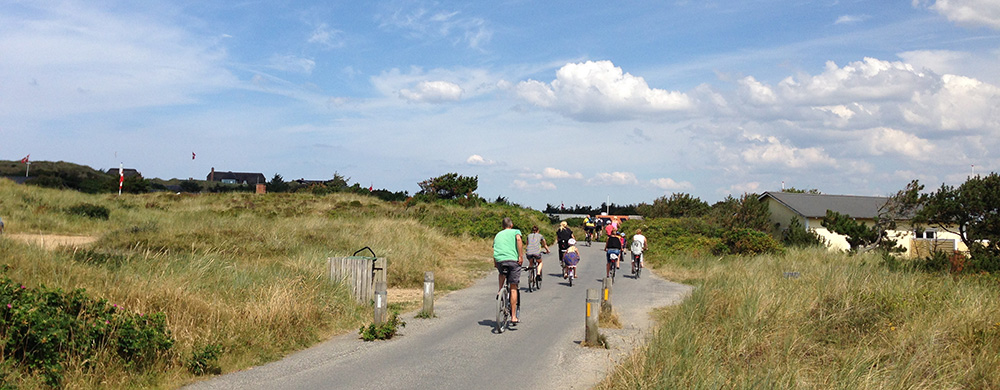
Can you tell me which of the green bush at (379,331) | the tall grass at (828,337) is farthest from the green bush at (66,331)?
the tall grass at (828,337)

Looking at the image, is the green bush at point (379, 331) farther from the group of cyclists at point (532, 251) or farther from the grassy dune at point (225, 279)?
the group of cyclists at point (532, 251)

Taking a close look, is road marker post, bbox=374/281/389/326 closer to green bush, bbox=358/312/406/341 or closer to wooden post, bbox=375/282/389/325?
wooden post, bbox=375/282/389/325

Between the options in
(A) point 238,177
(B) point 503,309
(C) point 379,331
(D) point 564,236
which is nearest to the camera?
(C) point 379,331

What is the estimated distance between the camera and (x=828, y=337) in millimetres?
10211

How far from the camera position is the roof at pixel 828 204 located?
150 feet

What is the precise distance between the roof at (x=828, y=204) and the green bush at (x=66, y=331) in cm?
4403

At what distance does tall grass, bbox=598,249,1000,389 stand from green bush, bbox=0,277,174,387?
16.4 feet

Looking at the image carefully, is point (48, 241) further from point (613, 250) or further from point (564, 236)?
point (613, 250)

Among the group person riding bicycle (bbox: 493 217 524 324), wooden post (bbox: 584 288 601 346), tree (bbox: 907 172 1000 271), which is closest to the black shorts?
person riding bicycle (bbox: 493 217 524 324)

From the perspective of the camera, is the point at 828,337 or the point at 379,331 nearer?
the point at 379,331

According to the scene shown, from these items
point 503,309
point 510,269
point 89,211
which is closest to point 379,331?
point 503,309

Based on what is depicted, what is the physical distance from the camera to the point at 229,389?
23.0ft

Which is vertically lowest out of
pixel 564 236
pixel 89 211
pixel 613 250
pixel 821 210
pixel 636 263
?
pixel 636 263

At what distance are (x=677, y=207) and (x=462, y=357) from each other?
5576 cm
